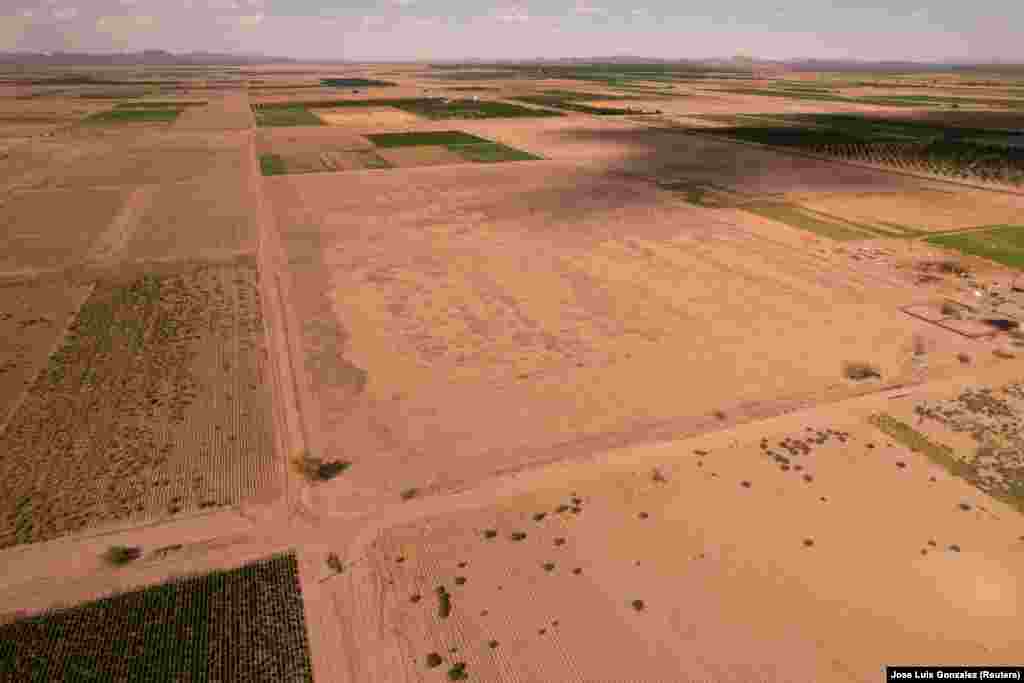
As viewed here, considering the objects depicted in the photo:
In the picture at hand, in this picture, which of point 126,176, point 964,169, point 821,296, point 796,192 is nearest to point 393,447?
point 821,296

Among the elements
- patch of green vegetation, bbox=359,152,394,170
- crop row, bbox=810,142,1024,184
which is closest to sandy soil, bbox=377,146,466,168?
patch of green vegetation, bbox=359,152,394,170

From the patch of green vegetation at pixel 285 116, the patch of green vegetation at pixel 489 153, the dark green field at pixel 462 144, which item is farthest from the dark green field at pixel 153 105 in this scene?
the patch of green vegetation at pixel 489 153

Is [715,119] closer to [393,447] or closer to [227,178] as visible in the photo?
[227,178]

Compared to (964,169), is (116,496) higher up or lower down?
lower down

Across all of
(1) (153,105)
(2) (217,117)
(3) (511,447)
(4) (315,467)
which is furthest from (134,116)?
(3) (511,447)

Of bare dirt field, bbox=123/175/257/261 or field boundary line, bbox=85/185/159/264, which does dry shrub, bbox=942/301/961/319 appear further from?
field boundary line, bbox=85/185/159/264

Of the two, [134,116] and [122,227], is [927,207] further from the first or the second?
[134,116]

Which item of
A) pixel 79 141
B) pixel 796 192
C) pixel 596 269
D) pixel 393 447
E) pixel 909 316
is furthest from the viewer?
pixel 79 141
